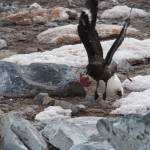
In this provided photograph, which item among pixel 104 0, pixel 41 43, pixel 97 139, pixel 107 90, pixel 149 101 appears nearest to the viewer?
pixel 97 139

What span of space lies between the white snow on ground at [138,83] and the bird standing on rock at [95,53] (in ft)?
1.72

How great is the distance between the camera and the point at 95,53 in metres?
9.98

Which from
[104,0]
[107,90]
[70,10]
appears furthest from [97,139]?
[104,0]

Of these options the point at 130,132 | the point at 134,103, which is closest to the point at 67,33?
the point at 134,103

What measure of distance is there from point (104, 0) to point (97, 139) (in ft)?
43.4

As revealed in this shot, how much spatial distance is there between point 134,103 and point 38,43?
18.0ft

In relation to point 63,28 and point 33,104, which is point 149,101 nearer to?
point 33,104

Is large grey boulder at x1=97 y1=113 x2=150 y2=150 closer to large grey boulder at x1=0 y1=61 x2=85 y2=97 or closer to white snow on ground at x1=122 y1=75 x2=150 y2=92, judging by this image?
large grey boulder at x1=0 y1=61 x2=85 y2=97

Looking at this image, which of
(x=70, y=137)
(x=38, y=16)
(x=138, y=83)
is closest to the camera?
(x=70, y=137)

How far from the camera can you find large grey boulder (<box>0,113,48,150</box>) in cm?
646

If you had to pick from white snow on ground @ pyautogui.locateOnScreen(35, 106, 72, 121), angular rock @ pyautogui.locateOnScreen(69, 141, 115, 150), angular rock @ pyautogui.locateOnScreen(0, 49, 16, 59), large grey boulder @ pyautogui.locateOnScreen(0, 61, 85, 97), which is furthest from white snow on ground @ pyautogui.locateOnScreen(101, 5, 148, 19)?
angular rock @ pyautogui.locateOnScreen(69, 141, 115, 150)

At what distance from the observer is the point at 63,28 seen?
48.7 feet

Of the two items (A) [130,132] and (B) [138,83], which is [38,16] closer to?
(B) [138,83]

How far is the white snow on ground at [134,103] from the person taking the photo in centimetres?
880
